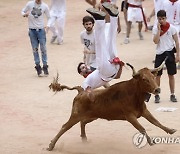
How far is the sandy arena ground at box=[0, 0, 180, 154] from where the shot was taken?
31.5ft

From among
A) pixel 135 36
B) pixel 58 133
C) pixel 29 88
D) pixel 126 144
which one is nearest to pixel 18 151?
pixel 58 133

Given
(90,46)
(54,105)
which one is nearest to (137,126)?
(90,46)

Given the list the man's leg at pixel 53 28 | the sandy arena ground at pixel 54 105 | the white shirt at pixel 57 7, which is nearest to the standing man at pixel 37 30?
the sandy arena ground at pixel 54 105

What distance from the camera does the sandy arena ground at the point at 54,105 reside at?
960cm

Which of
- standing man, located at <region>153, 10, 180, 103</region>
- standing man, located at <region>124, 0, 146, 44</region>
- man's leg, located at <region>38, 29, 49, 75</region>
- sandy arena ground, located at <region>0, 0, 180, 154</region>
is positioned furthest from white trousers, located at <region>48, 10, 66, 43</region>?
standing man, located at <region>153, 10, 180, 103</region>

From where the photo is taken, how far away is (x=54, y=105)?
39.4ft

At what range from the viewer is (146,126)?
10484 mm

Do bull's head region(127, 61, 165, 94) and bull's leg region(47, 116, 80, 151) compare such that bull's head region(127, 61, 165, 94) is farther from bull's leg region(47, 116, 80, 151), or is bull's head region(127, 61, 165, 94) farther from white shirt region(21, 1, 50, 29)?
white shirt region(21, 1, 50, 29)

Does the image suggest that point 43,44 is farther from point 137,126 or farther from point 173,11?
point 137,126

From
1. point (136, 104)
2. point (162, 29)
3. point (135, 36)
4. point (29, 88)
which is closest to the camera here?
point (136, 104)

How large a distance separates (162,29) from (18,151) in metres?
3.79

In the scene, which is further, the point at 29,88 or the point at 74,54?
the point at 74,54

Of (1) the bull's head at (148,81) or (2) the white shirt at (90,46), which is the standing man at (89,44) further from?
(1) the bull's head at (148,81)

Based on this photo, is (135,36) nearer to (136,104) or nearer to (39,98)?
(39,98)
